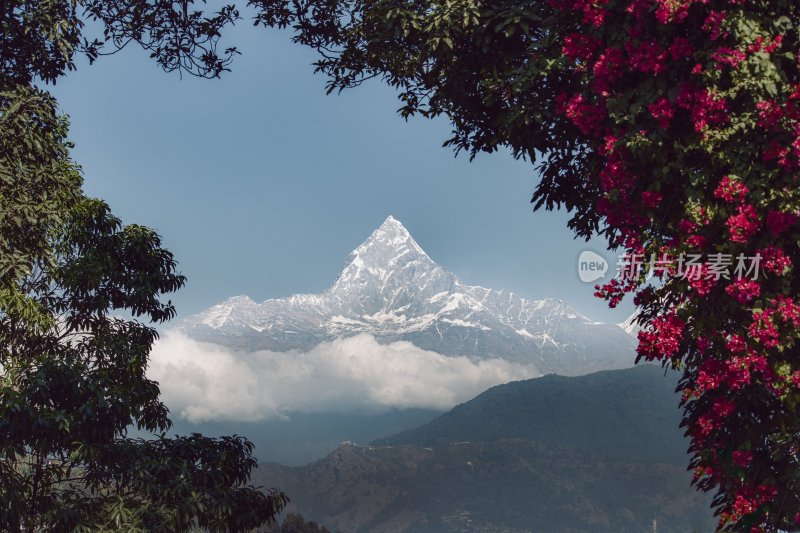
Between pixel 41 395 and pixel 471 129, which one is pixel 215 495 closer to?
pixel 41 395

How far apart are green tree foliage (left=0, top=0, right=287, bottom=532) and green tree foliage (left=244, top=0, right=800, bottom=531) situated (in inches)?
266

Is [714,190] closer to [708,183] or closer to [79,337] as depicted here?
[708,183]

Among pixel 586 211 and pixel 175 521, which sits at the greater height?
pixel 586 211

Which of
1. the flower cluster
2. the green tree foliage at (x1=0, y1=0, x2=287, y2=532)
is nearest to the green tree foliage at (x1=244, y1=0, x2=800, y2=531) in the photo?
the flower cluster

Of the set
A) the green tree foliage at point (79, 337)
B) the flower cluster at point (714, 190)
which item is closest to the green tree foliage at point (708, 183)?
the flower cluster at point (714, 190)

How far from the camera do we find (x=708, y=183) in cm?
778

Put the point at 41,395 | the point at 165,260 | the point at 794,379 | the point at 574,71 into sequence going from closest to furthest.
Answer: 1. the point at 794,379
2. the point at 574,71
3. the point at 41,395
4. the point at 165,260

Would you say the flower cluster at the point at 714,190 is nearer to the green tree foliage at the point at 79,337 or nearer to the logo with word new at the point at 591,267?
the logo with word new at the point at 591,267

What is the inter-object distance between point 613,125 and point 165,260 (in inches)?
363

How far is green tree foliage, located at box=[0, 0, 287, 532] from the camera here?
37.2ft

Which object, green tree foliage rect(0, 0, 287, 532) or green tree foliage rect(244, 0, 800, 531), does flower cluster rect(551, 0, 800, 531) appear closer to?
green tree foliage rect(244, 0, 800, 531)

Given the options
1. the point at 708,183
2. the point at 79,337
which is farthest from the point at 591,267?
the point at 79,337

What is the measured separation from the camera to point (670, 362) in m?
9.04

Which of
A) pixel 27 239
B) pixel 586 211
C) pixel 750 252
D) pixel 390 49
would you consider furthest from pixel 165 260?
pixel 750 252
